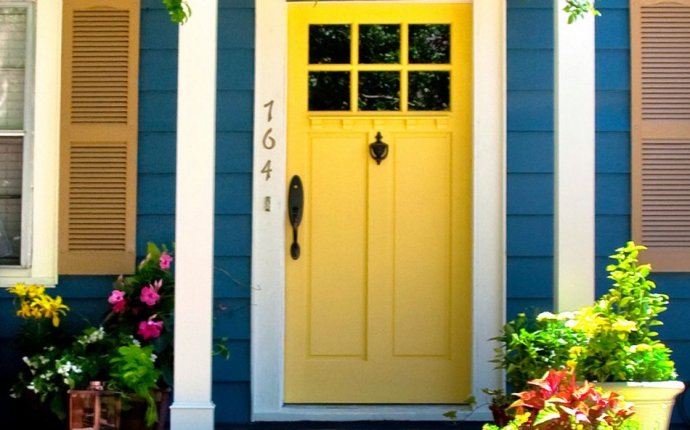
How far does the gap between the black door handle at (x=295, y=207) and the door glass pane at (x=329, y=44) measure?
0.61m

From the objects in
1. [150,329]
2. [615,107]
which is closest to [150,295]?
[150,329]

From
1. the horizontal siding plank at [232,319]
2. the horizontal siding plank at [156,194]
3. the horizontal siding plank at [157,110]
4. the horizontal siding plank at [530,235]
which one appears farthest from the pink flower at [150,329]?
the horizontal siding plank at [530,235]

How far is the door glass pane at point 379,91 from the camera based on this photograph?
5234 millimetres

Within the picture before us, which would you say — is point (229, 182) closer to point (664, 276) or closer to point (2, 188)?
point (2, 188)

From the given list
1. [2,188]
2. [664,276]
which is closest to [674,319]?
[664,276]

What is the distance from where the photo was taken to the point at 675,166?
5102 mm

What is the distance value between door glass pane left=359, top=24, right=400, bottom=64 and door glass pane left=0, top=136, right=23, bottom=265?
174cm

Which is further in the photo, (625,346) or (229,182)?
(229,182)

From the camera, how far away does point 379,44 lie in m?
5.26

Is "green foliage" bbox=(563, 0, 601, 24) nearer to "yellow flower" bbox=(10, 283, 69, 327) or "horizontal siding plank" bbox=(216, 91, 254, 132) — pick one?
"horizontal siding plank" bbox=(216, 91, 254, 132)

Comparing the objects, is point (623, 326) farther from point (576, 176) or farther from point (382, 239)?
point (382, 239)

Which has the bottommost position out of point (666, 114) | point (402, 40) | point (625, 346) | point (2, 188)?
point (625, 346)

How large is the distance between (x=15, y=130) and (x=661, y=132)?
3.12 metres

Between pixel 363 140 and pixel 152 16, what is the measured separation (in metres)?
1.19
